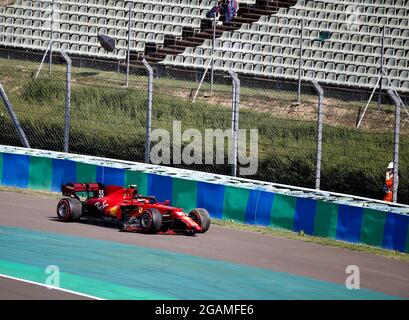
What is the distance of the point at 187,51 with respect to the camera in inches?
1061

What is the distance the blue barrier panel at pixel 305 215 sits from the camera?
53.9 ft

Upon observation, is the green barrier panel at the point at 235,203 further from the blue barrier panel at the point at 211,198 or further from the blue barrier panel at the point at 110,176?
the blue barrier panel at the point at 110,176

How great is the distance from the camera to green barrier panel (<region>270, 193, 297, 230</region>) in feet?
54.8

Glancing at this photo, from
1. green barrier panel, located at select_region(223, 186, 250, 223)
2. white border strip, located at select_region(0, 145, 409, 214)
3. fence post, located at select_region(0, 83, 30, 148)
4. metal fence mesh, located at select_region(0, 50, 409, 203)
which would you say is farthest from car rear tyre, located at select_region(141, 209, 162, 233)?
fence post, located at select_region(0, 83, 30, 148)

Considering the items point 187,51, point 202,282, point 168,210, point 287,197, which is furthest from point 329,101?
point 202,282

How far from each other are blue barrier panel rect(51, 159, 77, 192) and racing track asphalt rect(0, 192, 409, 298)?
2.12 m

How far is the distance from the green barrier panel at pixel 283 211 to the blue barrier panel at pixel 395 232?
1.72 meters

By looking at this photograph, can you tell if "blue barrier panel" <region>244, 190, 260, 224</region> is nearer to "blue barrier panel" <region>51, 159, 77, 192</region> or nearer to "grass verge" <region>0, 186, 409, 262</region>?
"grass verge" <region>0, 186, 409, 262</region>

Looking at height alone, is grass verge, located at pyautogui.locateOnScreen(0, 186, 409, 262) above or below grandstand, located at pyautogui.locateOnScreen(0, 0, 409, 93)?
below

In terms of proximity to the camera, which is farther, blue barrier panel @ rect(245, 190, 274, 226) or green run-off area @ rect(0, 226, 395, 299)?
blue barrier panel @ rect(245, 190, 274, 226)

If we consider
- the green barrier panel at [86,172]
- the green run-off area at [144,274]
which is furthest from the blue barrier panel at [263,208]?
the green barrier panel at [86,172]

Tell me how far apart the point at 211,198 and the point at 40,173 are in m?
3.94
